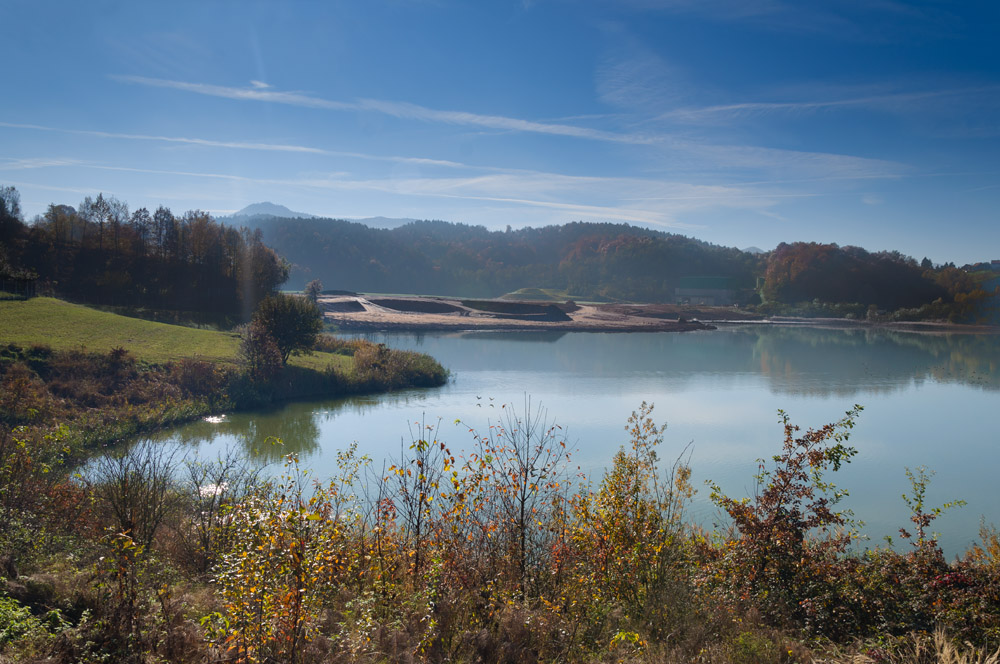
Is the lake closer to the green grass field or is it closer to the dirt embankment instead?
the green grass field

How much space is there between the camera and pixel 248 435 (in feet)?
55.0

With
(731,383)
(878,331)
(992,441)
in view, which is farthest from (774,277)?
(992,441)

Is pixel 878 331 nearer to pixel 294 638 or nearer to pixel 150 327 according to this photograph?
pixel 150 327

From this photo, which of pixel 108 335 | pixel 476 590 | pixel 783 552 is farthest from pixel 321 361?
pixel 783 552

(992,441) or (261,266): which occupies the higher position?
(261,266)

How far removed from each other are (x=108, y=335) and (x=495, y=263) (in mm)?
95441

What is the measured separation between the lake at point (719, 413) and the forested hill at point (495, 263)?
6013cm

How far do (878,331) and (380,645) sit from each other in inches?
2551

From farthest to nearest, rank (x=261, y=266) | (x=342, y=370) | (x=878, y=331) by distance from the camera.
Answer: (x=878, y=331)
(x=261, y=266)
(x=342, y=370)

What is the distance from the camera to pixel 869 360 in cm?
3550

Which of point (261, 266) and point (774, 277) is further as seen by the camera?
point (774, 277)

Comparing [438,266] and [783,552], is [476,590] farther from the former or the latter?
[438,266]

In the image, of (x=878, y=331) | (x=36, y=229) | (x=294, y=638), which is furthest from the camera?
(x=878, y=331)

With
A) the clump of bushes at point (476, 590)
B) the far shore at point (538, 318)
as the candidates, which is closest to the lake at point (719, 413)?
the clump of bushes at point (476, 590)
